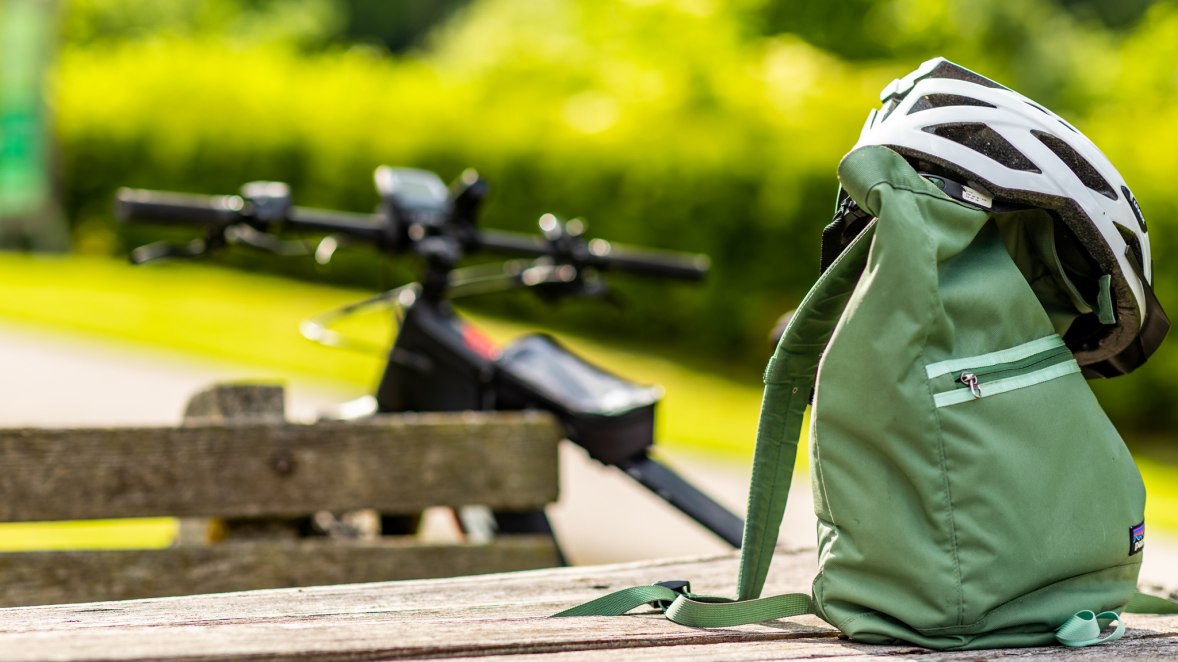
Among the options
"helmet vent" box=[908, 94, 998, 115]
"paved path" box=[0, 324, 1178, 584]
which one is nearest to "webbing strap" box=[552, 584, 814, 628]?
"helmet vent" box=[908, 94, 998, 115]

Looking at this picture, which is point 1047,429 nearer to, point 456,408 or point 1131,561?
point 1131,561

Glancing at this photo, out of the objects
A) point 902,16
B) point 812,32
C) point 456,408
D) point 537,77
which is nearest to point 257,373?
point 456,408

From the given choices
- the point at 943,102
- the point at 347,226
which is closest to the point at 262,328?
the point at 347,226

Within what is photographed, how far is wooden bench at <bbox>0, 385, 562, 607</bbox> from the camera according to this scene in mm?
2361

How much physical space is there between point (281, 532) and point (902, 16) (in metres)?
20.3

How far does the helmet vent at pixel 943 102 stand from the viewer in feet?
5.63

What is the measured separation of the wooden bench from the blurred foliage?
833 centimetres

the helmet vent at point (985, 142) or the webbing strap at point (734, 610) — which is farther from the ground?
the helmet vent at point (985, 142)

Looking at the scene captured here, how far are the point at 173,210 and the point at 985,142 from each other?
5.88ft

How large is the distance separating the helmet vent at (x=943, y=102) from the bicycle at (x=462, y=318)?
3.52 feet

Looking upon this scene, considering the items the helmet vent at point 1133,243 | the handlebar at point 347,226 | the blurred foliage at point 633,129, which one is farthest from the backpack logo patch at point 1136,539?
the blurred foliage at point 633,129

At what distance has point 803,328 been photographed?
1.72 metres

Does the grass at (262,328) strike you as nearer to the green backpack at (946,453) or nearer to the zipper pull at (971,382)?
the green backpack at (946,453)

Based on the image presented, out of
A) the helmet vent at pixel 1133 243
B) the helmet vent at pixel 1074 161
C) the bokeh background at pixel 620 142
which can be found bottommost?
the helmet vent at pixel 1133 243
